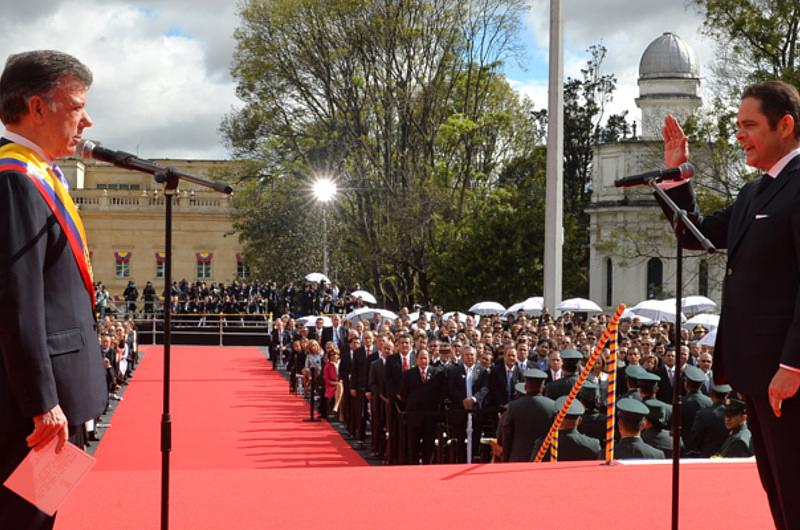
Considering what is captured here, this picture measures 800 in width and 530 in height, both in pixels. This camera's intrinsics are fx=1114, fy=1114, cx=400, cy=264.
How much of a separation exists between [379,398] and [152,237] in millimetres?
74562

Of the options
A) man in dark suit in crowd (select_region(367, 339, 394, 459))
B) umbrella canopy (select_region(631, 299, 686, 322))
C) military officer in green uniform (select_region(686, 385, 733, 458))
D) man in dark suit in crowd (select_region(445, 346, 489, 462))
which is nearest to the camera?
military officer in green uniform (select_region(686, 385, 733, 458))

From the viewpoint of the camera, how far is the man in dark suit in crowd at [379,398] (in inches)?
761

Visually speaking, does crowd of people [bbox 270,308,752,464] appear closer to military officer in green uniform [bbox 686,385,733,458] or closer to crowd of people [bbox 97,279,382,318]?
military officer in green uniform [bbox 686,385,733,458]

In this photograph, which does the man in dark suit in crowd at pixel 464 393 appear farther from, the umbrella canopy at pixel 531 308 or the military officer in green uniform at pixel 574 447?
the umbrella canopy at pixel 531 308

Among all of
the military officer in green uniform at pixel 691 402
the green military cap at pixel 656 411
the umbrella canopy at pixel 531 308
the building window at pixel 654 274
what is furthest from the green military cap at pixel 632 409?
the building window at pixel 654 274

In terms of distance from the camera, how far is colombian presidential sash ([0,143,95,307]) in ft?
13.0

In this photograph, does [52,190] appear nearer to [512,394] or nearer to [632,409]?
[632,409]

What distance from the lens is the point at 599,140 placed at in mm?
63469

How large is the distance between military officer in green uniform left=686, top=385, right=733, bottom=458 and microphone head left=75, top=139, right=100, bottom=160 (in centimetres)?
775

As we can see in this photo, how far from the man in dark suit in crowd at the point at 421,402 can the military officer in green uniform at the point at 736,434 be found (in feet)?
23.1

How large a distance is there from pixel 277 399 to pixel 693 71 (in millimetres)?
36190

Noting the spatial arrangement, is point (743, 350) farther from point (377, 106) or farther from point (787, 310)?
Answer: point (377, 106)

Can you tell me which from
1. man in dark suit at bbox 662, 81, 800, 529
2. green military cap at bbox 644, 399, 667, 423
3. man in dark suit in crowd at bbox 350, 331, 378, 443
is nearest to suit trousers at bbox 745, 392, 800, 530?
man in dark suit at bbox 662, 81, 800, 529

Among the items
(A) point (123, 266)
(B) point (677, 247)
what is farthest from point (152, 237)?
(B) point (677, 247)
